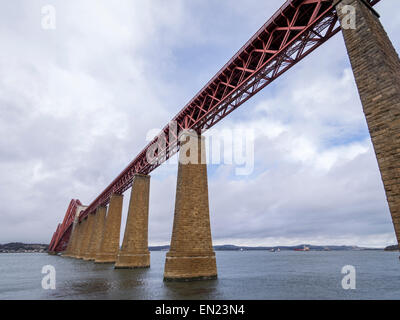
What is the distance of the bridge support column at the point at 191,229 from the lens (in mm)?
14953

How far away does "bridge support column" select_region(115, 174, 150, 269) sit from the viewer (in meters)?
23.7

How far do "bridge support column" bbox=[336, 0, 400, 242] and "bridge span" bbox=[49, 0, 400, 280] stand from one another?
0.02 metres

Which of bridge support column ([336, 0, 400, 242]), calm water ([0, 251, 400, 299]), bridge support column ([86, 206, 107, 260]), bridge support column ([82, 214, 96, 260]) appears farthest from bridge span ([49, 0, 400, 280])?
bridge support column ([82, 214, 96, 260])

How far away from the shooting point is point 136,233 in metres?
24.3

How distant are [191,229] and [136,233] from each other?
11.0m

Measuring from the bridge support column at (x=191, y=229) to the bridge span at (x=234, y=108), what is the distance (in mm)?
57

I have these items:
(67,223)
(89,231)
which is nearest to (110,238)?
(89,231)

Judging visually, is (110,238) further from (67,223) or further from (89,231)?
(67,223)

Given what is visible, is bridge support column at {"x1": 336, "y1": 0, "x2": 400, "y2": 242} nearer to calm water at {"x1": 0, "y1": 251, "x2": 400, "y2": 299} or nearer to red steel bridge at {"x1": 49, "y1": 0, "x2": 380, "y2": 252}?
red steel bridge at {"x1": 49, "y1": 0, "x2": 380, "y2": 252}

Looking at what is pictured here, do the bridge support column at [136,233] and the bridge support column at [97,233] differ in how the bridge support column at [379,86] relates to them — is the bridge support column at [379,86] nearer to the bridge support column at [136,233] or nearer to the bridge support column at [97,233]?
the bridge support column at [136,233]

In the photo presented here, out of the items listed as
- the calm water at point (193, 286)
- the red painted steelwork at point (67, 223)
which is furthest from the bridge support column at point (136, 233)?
the red painted steelwork at point (67, 223)
